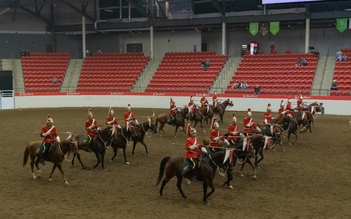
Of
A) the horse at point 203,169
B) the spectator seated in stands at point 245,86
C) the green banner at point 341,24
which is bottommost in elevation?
the horse at point 203,169

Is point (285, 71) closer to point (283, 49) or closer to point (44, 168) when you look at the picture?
point (283, 49)

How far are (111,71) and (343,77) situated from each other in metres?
23.3

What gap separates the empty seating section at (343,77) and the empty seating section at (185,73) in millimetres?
10977

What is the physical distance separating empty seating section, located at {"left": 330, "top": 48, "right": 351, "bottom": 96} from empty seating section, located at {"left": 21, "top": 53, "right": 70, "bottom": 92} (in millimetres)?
26816

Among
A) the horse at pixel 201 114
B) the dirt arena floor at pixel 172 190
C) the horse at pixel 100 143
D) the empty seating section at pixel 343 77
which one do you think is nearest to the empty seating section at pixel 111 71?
the horse at pixel 201 114

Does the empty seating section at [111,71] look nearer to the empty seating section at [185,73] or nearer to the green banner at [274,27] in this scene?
the empty seating section at [185,73]

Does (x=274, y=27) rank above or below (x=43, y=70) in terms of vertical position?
above

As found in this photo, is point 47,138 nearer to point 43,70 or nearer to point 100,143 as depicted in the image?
point 100,143

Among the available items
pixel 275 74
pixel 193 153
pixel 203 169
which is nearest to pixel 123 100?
pixel 275 74

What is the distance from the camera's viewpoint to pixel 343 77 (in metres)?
32.5

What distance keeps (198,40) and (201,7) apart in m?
3.71

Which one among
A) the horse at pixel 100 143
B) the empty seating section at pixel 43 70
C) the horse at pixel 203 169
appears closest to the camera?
the horse at pixel 203 169

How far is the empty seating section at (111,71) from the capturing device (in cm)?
3869

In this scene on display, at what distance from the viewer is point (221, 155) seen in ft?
37.2
